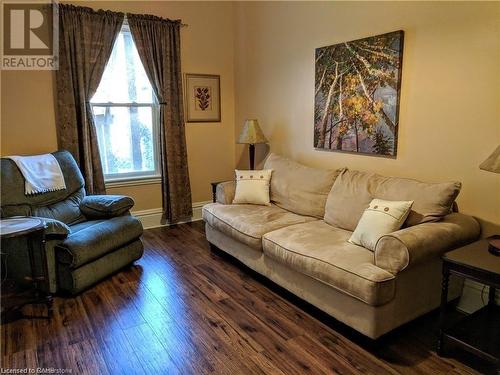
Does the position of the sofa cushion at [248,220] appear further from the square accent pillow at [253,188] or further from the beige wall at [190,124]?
the beige wall at [190,124]

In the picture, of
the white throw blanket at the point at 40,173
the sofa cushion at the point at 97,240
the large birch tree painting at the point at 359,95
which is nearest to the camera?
the sofa cushion at the point at 97,240

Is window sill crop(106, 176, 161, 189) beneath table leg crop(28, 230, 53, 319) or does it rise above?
above

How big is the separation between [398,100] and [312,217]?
117 cm

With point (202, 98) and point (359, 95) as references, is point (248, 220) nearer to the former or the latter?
point (359, 95)

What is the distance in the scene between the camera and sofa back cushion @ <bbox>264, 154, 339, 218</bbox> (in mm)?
3244

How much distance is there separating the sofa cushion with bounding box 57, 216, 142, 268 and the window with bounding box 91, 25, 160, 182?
4.01ft

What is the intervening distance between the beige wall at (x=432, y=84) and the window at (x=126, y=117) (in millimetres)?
1763

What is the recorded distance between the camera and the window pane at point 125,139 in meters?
4.27

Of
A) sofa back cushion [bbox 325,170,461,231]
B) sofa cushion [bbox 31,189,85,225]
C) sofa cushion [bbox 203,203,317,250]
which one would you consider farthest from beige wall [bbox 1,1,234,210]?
sofa back cushion [bbox 325,170,461,231]

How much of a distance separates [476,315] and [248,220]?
67.8 inches

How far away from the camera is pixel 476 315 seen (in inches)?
89.1

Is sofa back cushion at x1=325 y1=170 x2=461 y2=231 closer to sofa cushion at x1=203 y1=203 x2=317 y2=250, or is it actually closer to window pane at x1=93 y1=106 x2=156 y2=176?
sofa cushion at x1=203 y1=203 x2=317 y2=250

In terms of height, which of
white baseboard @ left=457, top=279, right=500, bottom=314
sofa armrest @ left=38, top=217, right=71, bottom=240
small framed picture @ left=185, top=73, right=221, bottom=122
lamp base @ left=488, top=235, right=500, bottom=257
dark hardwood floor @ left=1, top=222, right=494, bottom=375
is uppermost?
small framed picture @ left=185, top=73, right=221, bottom=122

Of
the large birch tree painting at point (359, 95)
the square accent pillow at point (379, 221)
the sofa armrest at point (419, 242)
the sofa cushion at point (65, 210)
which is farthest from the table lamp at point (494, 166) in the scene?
the sofa cushion at point (65, 210)
